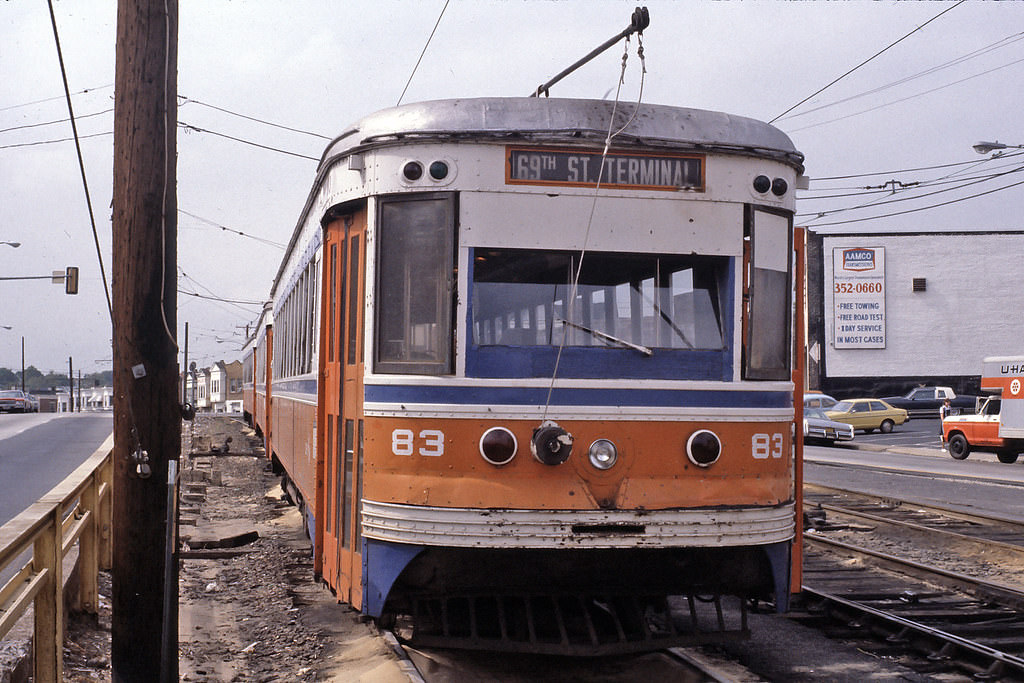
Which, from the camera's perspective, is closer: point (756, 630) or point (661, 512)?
point (661, 512)

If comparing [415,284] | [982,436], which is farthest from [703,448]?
[982,436]

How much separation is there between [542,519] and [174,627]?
2054 mm

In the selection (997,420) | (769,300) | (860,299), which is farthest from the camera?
(860,299)

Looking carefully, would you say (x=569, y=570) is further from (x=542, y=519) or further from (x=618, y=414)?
(x=618, y=414)

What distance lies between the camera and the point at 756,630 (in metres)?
8.24

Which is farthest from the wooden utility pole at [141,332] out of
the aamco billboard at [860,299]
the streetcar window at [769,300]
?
the aamco billboard at [860,299]

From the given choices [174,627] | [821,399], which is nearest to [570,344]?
[174,627]

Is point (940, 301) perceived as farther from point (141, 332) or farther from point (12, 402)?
point (12, 402)

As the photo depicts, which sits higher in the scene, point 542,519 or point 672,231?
point 672,231

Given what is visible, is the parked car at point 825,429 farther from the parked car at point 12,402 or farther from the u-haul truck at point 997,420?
the parked car at point 12,402

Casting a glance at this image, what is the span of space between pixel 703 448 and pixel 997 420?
74.7ft

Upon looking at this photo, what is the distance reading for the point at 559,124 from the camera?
5.94 meters

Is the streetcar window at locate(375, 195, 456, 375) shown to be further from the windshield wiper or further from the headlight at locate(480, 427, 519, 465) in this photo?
the windshield wiper

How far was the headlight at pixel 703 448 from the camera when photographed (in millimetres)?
5891
